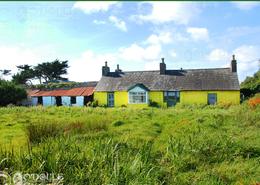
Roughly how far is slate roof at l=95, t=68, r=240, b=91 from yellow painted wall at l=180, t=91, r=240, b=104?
1.63 ft

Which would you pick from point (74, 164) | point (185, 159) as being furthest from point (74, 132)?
point (74, 164)

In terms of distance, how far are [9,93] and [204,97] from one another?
20927 mm

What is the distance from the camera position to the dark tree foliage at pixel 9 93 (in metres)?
38.0

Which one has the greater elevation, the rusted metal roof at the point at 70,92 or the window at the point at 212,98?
the rusted metal roof at the point at 70,92

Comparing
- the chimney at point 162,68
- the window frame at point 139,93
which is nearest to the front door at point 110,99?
the window frame at point 139,93

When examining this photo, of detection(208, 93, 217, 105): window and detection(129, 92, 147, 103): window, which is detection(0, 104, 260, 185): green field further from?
detection(129, 92, 147, 103): window

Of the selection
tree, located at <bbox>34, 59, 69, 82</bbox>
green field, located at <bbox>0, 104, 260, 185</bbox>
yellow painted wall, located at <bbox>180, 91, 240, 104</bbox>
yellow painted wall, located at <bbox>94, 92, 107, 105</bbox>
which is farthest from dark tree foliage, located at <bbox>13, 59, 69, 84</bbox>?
green field, located at <bbox>0, 104, 260, 185</bbox>

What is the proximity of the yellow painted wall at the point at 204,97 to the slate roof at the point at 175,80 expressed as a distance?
50 cm

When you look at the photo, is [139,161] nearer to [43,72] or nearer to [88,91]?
[88,91]

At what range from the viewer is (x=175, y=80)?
3744 centimetres

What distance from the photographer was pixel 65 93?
42.7m

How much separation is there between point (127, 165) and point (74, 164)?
1.02m

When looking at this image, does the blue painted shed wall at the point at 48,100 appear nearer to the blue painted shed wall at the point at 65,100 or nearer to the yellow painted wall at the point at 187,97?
the blue painted shed wall at the point at 65,100

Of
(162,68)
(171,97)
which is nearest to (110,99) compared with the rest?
(162,68)
